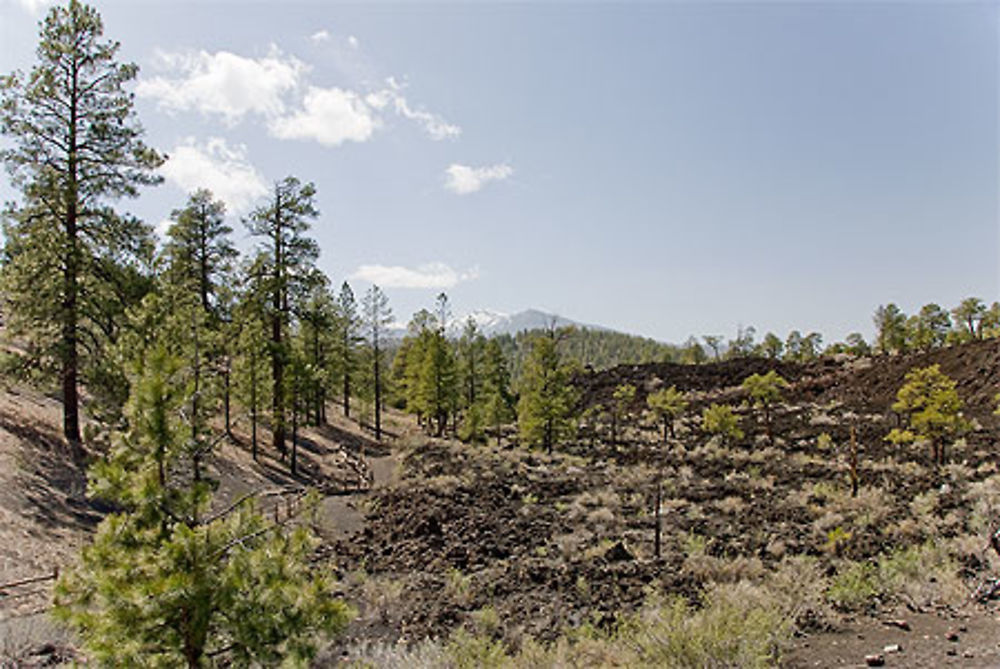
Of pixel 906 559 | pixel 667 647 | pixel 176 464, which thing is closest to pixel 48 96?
pixel 176 464

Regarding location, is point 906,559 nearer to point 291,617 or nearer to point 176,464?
point 291,617

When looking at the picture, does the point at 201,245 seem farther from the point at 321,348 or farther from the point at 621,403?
the point at 621,403

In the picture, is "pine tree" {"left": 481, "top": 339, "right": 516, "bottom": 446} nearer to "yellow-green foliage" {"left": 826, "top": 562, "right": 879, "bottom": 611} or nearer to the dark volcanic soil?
the dark volcanic soil

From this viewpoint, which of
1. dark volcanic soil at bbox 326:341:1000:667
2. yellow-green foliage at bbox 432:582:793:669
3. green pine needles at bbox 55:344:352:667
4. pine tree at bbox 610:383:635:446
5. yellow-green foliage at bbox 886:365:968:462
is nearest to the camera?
green pine needles at bbox 55:344:352:667

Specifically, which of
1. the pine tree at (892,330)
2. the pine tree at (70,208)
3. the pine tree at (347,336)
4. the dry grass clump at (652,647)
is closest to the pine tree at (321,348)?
the pine tree at (347,336)

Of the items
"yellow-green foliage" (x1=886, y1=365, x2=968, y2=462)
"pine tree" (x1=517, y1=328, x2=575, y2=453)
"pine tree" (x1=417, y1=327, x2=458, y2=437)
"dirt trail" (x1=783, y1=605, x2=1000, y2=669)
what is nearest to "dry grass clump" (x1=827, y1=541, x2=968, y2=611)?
"dirt trail" (x1=783, y1=605, x2=1000, y2=669)

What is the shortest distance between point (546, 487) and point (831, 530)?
10586mm

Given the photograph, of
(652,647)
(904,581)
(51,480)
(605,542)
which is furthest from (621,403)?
(652,647)

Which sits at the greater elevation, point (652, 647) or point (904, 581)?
point (652, 647)

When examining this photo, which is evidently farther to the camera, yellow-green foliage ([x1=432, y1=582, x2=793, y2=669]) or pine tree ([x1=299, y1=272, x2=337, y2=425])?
pine tree ([x1=299, y1=272, x2=337, y2=425])

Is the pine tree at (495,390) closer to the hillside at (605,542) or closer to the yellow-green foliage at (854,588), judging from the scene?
the hillside at (605,542)

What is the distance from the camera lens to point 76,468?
14352 millimetres

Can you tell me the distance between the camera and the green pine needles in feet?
14.2

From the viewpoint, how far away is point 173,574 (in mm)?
4309
